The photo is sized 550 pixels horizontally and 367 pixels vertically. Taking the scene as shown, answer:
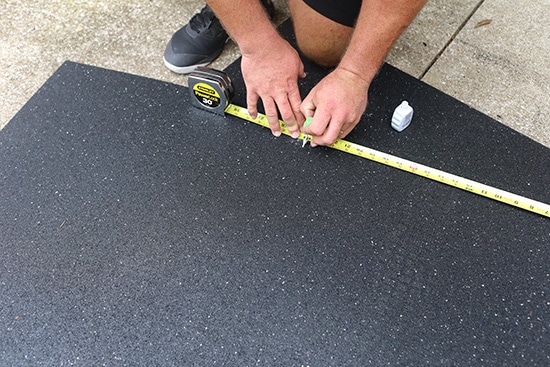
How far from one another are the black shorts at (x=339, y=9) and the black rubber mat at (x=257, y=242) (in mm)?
291

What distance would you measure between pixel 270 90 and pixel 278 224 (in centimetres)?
47

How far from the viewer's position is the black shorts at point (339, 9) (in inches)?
76.7

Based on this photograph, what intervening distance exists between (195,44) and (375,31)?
2.81 feet

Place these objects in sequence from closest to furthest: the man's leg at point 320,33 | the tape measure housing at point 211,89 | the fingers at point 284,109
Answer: the fingers at point 284,109, the tape measure housing at point 211,89, the man's leg at point 320,33

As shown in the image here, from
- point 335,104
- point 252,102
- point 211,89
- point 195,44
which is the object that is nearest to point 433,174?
point 335,104

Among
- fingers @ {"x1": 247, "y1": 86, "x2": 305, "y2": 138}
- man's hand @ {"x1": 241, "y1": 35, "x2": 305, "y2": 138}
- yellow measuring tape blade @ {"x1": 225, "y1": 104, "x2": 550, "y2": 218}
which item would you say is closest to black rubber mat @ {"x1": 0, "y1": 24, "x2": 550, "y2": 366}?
yellow measuring tape blade @ {"x1": 225, "y1": 104, "x2": 550, "y2": 218}

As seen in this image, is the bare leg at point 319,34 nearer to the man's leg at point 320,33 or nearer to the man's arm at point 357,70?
the man's leg at point 320,33

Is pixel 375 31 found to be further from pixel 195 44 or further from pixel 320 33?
pixel 195 44

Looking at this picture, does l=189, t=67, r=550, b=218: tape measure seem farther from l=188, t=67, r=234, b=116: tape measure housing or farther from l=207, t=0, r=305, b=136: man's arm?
l=207, t=0, r=305, b=136: man's arm

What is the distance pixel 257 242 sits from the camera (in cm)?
166

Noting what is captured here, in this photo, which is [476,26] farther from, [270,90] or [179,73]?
[179,73]

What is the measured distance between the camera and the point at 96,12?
2428 millimetres

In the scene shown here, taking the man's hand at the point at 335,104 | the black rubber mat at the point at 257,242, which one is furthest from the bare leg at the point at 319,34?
the man's hand at the point at 335,104

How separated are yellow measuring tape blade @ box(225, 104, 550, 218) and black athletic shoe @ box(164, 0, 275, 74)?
0.39 metres
